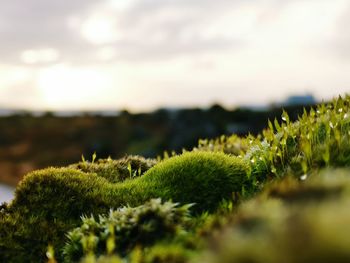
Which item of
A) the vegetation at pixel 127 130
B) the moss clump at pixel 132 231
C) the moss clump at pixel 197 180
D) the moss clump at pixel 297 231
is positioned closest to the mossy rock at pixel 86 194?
the moss clump at pixel 197 180

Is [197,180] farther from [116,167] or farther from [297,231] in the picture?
[297,231]

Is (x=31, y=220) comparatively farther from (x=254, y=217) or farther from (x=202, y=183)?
(x=254, y=217)

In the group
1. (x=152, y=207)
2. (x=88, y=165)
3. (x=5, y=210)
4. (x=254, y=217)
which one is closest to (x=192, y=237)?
(x=152, y=207)

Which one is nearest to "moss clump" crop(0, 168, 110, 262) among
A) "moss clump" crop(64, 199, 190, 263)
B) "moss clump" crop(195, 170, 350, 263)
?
"moss clump" crop(64, 199, 190, 263)

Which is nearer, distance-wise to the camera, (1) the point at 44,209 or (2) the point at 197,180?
(2) the point at 197,180

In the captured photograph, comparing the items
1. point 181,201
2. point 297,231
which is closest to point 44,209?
point 181,201

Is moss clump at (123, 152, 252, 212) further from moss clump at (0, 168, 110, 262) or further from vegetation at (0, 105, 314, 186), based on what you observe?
vegetation at (0, 105, 314, 186)
